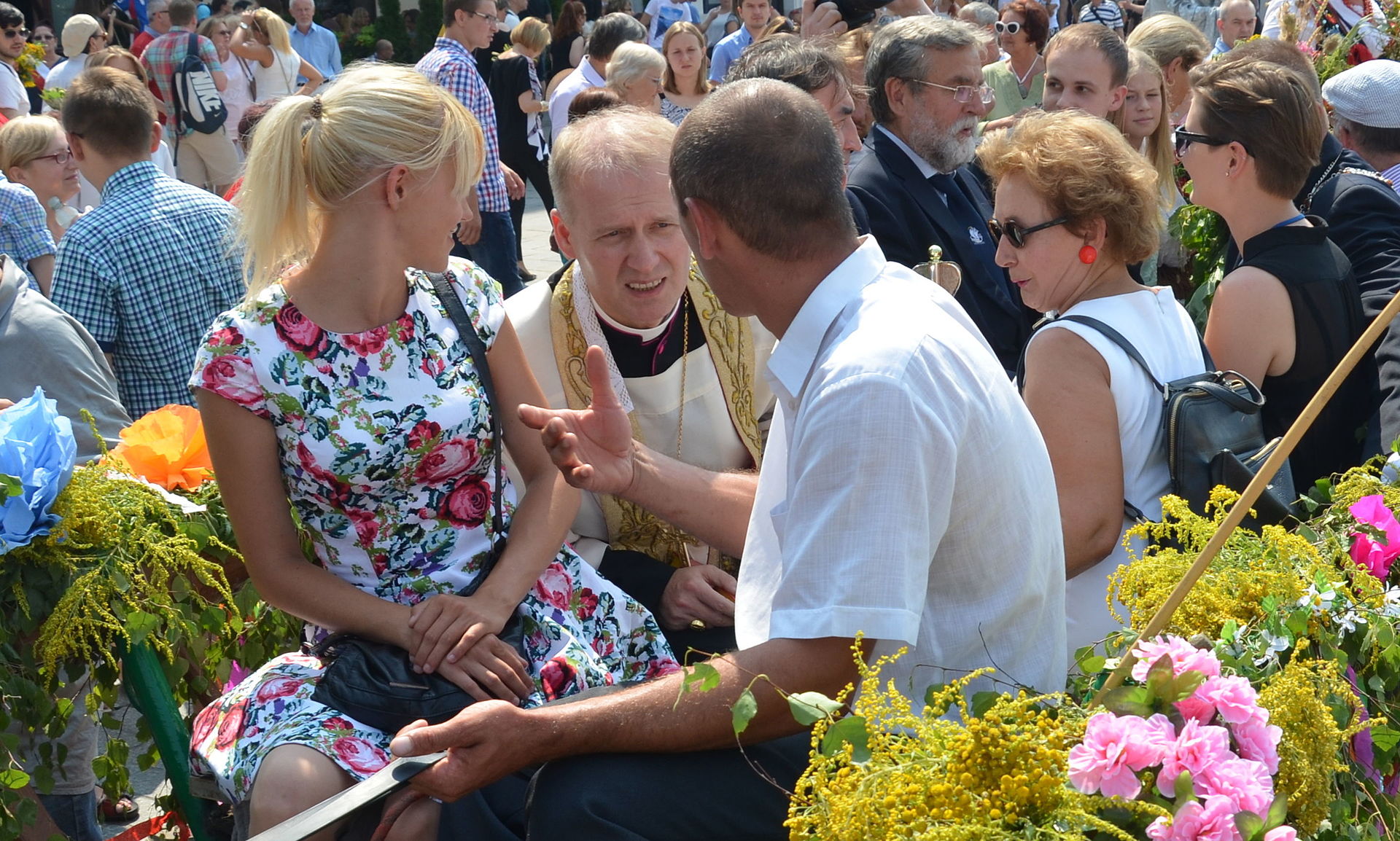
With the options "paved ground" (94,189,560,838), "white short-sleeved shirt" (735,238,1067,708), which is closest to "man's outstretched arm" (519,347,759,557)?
"white short-sleeved shirt" (735,238,1067,708)

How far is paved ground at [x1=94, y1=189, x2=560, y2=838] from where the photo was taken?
11.9 ft

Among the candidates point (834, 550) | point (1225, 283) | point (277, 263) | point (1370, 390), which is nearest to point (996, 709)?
point (834, 550)

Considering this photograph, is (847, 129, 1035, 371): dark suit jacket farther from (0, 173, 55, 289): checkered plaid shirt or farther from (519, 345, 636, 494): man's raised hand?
(0, 173, 55, 289): checkered plaid shirt

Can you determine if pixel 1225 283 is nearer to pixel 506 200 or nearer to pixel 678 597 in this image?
pixel 678 597

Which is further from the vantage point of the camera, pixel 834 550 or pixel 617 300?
pixel 617 300

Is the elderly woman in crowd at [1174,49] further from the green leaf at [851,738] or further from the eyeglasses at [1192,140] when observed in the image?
the green leaf at [851,738]

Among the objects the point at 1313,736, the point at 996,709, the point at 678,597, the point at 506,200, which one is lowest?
the point at 506,200

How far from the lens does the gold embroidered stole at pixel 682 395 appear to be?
2893 mm

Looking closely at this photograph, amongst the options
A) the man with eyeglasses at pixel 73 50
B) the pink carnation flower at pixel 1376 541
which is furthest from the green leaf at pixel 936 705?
the man with eyeglasses at pixel 73 50

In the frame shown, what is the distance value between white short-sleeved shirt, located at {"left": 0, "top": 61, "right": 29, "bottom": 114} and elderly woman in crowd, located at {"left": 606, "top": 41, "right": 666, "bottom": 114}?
13.9 feet

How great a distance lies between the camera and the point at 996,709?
1.43 meters

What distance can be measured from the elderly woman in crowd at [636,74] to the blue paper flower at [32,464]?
18.3 feet

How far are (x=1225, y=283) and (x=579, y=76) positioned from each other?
21.3ft

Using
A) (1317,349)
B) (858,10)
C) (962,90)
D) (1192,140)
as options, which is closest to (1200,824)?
(1317,349)
